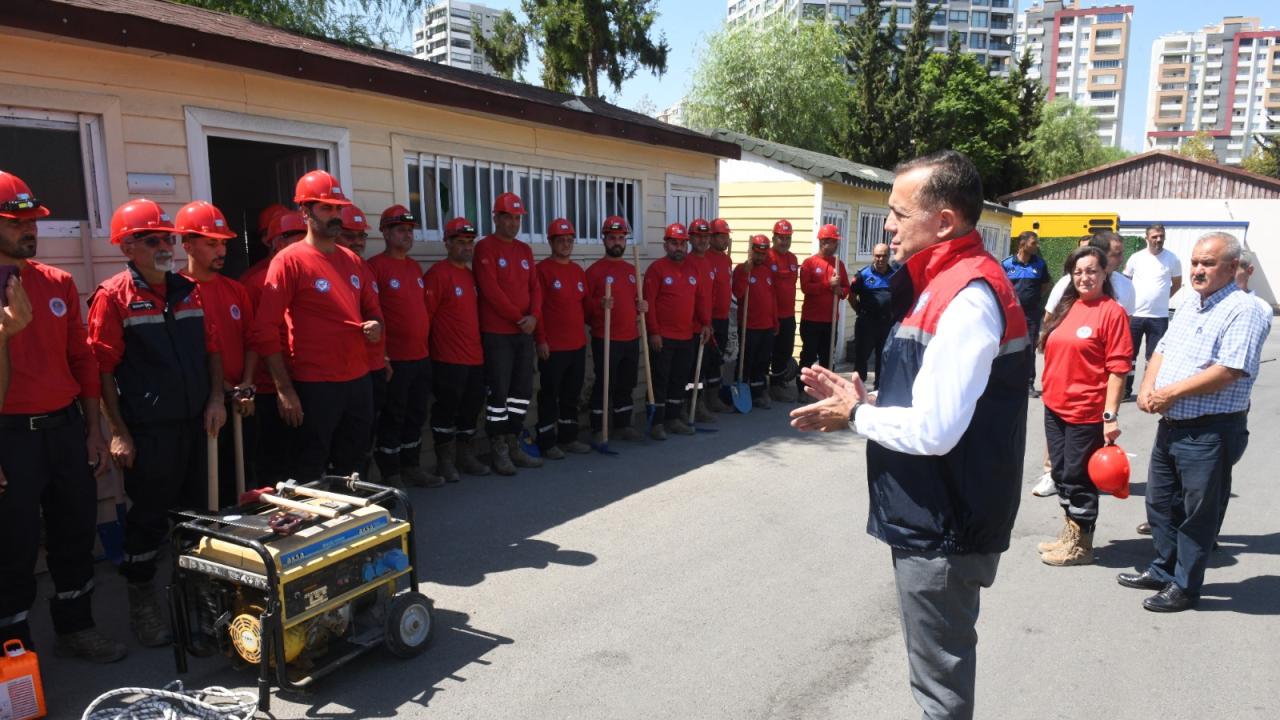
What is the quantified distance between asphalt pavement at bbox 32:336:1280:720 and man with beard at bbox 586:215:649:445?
1636 mm

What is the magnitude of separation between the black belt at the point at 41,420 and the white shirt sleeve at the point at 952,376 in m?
3.47

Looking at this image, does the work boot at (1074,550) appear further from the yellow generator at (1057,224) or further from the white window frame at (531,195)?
the yellow generator at (1057,224)

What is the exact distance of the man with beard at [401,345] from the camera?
588cm

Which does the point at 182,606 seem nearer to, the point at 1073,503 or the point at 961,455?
the point at 961,455

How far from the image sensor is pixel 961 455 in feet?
7.34

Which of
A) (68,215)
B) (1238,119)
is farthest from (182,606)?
(1238,119)

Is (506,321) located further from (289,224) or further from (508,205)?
(289,224)

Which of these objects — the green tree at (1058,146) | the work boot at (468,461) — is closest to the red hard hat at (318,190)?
the work boot at (468,461)

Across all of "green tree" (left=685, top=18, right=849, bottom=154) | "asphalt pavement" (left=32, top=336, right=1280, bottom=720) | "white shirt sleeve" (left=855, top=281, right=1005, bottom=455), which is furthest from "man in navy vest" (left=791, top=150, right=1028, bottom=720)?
"green tree" (left=685, top=18, right=849, bottom=154)

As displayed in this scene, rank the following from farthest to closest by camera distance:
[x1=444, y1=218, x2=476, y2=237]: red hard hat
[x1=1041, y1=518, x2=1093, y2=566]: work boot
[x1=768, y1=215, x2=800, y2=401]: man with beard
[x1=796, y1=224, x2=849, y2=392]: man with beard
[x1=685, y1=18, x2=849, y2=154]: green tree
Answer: [x1=685, y1=18, x2=849, y2=154]: green tree
[x1=796, y1=224, x2=849, y2=392]: man with beard
[x1=768, y1=215, x2=800, y2=401]: man with beard
[x1=444, y1=218, x2=476, y2=237]: red hard hat
[x1=1041, y1=518, x2=1093, y2=566]: work boot

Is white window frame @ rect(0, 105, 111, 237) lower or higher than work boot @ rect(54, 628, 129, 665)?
higher

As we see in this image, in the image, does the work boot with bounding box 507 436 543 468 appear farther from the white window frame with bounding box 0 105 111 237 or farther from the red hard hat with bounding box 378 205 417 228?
the white window frame with bounding box 0 105 111 237

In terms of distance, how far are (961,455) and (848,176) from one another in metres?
10.9

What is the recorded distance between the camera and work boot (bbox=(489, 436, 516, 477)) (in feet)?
22.0
